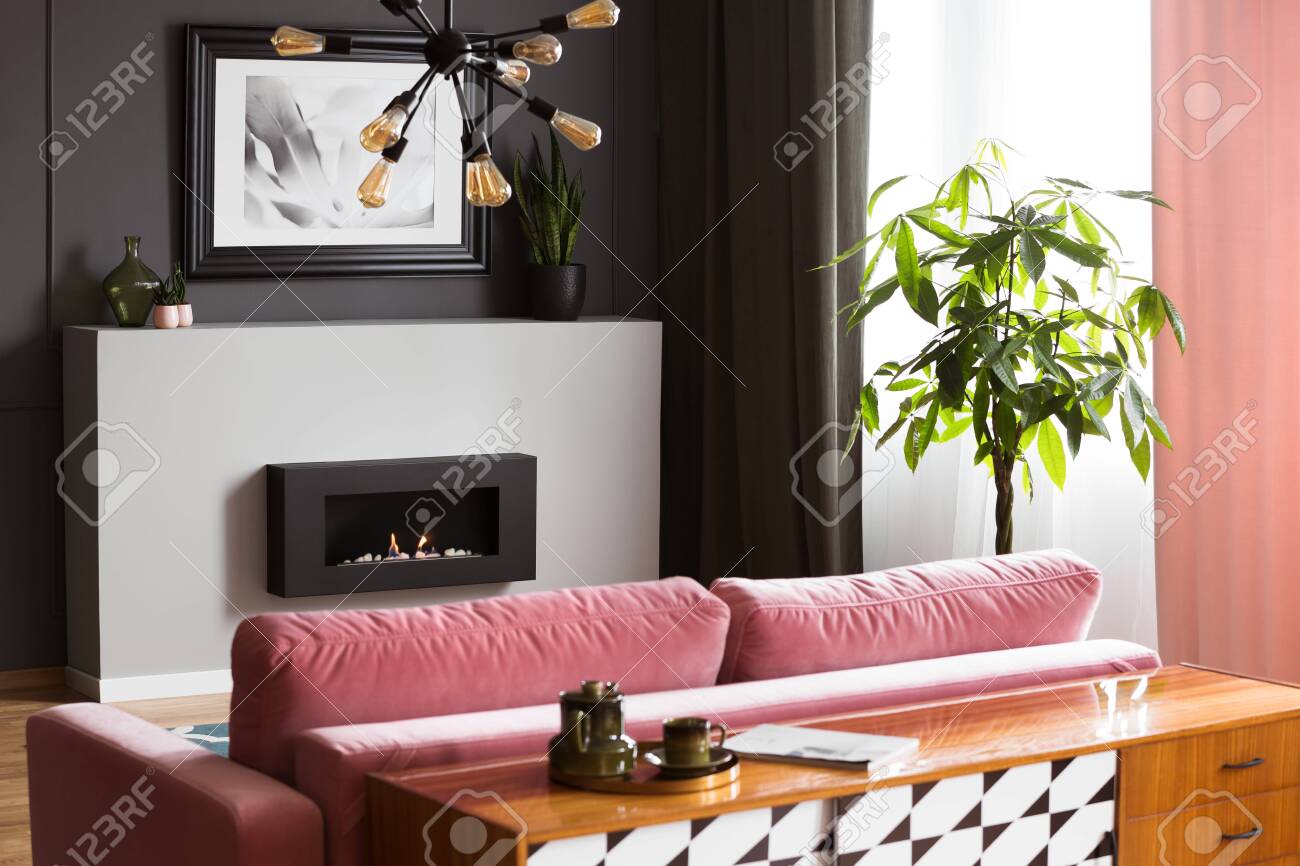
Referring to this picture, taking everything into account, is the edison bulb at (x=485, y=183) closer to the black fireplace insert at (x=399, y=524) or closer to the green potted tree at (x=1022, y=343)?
the green potted tree at (x=1022, y=343)

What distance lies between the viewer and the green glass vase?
17.6ft

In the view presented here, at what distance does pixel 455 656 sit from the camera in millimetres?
2279

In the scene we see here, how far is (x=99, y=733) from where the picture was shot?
96.4 inches

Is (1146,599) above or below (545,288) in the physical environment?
below

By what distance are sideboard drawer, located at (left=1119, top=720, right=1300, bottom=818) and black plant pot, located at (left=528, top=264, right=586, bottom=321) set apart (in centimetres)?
387

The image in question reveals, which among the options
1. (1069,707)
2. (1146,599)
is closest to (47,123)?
(1146,599)

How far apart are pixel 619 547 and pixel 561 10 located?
2129 millimetres

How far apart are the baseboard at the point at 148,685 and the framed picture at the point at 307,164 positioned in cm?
141

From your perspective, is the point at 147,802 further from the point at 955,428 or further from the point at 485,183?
the point at 955,428

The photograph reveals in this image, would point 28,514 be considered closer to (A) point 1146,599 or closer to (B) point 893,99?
(B) point 893,99

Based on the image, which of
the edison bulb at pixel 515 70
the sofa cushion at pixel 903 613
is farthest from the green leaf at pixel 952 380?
the edison bulb at pixel 515 70

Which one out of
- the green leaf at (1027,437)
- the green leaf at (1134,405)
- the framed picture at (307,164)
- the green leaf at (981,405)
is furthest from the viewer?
the framed picture at (307,164)

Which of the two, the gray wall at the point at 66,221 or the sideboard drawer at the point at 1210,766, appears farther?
the gray wall at the point at 66,221

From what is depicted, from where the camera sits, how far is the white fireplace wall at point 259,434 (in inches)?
205
